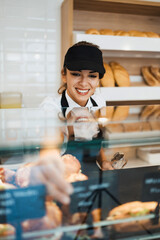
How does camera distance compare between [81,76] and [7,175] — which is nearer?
[7,175]

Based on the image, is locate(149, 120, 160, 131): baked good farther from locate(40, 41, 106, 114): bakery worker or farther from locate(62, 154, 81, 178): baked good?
locate(40, 41, 106, 114): bakery worker

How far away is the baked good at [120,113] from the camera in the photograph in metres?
0.79

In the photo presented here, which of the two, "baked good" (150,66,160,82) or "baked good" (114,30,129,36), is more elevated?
"baked good" (114,30,129,36)

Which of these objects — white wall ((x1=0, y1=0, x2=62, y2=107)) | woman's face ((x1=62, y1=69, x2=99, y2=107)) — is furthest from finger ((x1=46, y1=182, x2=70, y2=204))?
white wall ((x1=0, y1=0, x2=62, y2=107))

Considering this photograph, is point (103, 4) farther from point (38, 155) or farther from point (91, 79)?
point (38, 155)

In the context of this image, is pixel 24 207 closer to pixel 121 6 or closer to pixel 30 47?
pixel 30 47

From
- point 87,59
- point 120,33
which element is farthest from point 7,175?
point 120,33

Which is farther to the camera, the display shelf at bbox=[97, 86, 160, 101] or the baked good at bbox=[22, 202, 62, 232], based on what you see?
the display shelf at bbox=[97, 86, 160, 101]

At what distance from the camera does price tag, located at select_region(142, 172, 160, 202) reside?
0.63m

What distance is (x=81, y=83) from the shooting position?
1.38 meters

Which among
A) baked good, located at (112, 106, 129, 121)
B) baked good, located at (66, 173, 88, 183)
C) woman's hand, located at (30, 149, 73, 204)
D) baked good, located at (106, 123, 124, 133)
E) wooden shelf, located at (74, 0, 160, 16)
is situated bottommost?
baked good, located at (66, 173, 88, 183)

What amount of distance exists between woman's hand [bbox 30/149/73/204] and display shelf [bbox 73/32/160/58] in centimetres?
179

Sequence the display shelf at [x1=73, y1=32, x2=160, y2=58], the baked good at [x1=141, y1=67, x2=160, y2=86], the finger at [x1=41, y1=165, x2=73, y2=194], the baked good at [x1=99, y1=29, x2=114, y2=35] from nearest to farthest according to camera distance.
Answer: the finger at [x1=41, y1=165, x2=73, y2=194], the display shelf at [x1=73, y1=32, x2=160, y2=58], the baked good at [x1=99, y1=29, x2=114, y2=35], the baked good at [x1=141, y1=67, x2=160, y2=86]

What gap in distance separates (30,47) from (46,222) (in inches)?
84.0
